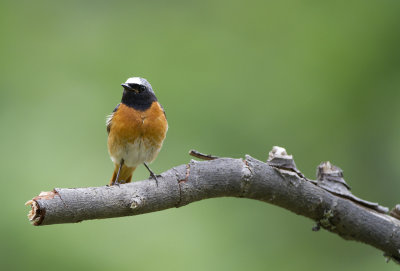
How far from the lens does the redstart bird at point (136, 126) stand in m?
4.25

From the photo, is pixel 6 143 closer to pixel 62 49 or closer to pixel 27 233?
pixel 27 233

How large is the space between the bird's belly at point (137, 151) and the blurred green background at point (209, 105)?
0.33 metres

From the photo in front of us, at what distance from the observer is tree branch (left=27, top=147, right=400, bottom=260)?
2.62 metres

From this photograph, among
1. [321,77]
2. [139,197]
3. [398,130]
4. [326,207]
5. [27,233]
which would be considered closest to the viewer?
[139,197]

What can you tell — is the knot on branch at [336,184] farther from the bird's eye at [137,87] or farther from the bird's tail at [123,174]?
the bird's tail at [123,174]

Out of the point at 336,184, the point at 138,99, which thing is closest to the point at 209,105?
the point at 138,99

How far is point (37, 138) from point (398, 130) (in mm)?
3145

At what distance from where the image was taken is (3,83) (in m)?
5.01

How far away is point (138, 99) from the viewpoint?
441 centimetres

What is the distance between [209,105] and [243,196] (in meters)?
1.97

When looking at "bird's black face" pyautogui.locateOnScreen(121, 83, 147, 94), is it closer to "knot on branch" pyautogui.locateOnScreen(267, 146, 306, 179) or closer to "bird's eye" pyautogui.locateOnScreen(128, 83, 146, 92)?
"bird's eye" pyautogui.locateOnScreen(128, 83, 146, 92)

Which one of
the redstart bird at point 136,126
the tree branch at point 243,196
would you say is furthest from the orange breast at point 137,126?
the tree branch at point 243,196

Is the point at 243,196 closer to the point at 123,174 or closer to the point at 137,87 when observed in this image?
the point at 137,87

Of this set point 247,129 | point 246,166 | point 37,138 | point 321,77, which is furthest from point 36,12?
point 246,166
